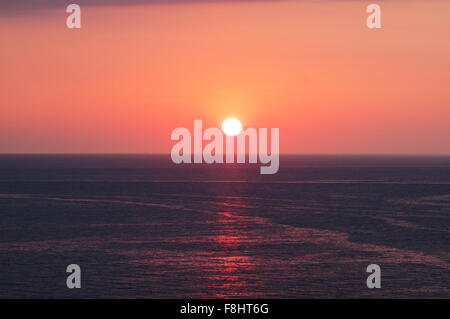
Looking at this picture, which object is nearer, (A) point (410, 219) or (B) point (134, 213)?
(A) point (410, 219)

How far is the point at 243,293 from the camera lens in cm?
3769
